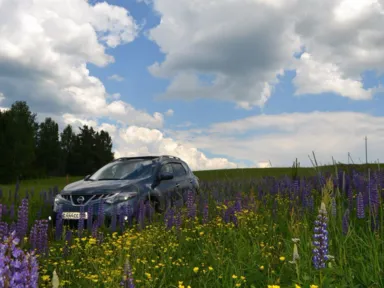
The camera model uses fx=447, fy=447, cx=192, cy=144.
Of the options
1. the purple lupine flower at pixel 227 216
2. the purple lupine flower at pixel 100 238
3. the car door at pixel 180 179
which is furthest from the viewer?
the car door at pixel 180 179

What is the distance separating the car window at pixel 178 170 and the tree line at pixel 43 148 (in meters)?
51.9

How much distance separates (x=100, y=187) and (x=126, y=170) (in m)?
1.49

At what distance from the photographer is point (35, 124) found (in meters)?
77.9

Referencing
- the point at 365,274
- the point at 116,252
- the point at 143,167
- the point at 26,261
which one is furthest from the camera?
the point at 143,167

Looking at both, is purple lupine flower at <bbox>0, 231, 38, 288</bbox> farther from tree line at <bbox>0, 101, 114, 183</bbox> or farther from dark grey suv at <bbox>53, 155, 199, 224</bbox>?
tree line at <bbox>0, 101, 114, 183</bbox>

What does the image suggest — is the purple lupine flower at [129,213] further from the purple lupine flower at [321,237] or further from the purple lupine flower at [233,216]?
the purple lupine flower at [321,237]

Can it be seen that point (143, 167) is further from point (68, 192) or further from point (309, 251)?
point (309, 251)

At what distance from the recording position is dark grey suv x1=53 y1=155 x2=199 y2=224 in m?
11.4

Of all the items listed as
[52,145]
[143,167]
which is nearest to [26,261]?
[143,167]

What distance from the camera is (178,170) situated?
46.4 feet

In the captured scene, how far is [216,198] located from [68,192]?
4.00 m

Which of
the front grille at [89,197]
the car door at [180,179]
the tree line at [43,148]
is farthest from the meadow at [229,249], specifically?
the tree line at [43,148]

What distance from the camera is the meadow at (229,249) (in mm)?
4918

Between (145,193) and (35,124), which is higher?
(35,124)
